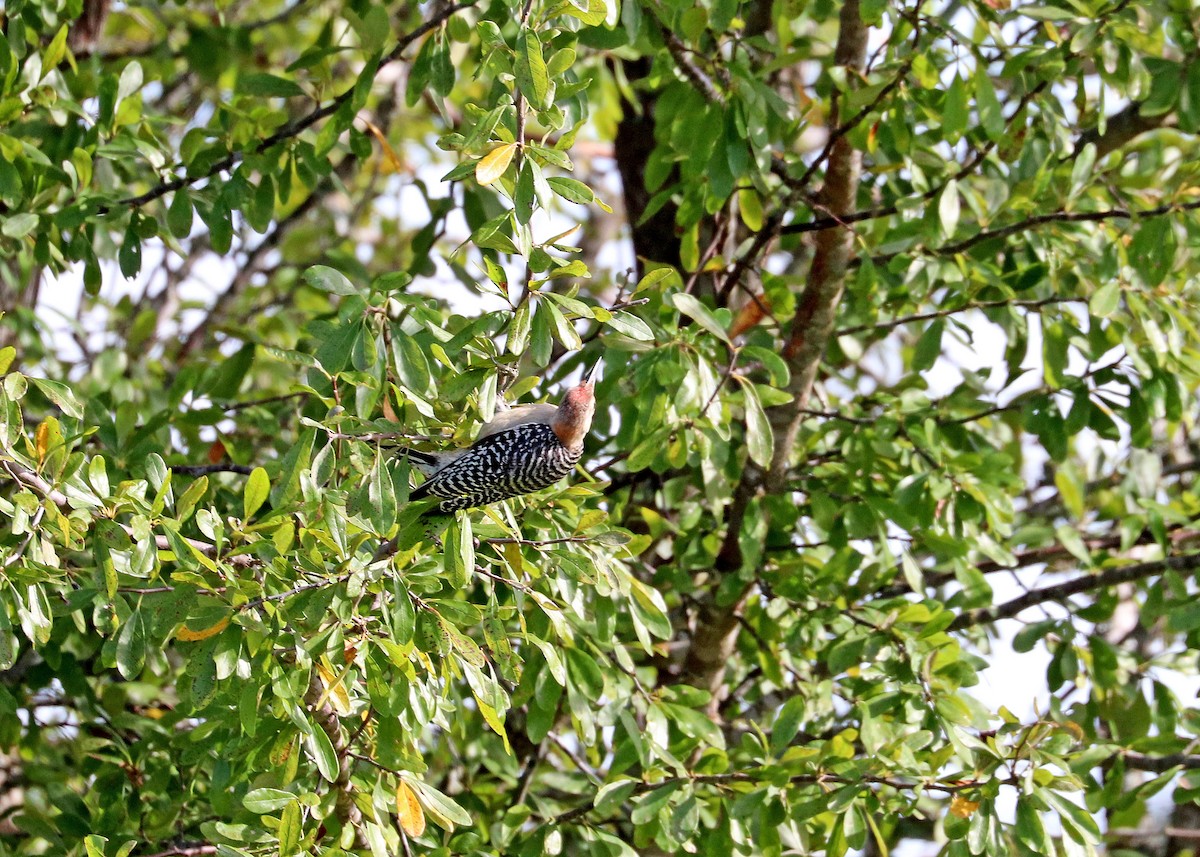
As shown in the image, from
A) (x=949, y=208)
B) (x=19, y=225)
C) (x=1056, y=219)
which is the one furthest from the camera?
(x=1056, y=219)

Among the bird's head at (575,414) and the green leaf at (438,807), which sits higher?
the bird's head at (575,414)

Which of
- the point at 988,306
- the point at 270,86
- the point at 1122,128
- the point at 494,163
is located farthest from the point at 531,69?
the point at 1122,128

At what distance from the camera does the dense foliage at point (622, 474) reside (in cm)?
253

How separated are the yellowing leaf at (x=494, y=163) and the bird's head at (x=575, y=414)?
117 centimetres

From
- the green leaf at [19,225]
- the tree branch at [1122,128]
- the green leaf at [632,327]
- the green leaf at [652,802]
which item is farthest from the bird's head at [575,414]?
the tree branch at [1122,128]

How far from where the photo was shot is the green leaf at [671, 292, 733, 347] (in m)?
3.08

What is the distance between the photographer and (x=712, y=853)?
3295mm

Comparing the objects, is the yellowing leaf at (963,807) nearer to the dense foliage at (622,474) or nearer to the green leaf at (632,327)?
the dense foliage at (622,474)

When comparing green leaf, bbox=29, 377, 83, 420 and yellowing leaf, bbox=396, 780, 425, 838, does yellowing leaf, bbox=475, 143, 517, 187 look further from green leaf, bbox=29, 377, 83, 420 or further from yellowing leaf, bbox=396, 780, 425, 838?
yellowing leaf, bbox=396, 780, 425, 838

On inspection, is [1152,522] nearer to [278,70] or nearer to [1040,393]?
[1040,393]

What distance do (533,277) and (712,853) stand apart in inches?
65.4

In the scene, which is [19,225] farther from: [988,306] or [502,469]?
[988,306]

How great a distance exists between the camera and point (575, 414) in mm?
3500

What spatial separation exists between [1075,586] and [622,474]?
1.50 metres
